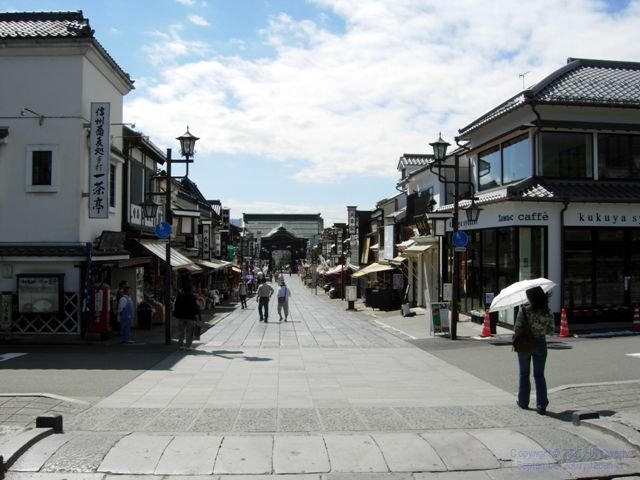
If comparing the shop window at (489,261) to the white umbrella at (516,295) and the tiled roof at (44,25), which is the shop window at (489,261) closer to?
the white umbrella at (516,295)

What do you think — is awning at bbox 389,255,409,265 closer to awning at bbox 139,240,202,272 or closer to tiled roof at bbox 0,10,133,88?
awning at bbox 139,240,202,272

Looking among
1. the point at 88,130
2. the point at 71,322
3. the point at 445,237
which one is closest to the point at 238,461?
the point at 71,322

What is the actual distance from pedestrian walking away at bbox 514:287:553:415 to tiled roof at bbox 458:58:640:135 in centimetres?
1099

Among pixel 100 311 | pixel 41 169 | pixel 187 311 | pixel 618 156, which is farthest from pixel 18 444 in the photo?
pixel 618 156

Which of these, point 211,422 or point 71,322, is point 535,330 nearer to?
point 211,422

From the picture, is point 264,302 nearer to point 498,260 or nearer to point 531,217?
point 498,260

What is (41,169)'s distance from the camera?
1692 centimetres

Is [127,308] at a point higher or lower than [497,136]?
lower

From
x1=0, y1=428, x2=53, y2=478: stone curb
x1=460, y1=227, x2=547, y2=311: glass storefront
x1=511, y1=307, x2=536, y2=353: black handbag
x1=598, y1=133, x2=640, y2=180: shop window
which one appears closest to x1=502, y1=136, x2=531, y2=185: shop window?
x1=460, y1=227, x2=547, y2=311: glass storefront

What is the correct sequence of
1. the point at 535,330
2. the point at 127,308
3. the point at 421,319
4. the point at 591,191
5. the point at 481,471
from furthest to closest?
the point at 421,319, the point at 591,191, the point at 127,308, the point at 535,330, the point at 481,471

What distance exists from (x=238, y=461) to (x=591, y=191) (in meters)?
15.3

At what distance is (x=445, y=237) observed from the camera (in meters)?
25.8

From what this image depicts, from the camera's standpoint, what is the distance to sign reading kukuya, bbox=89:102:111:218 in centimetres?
1656

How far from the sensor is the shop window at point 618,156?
19.0 meters
